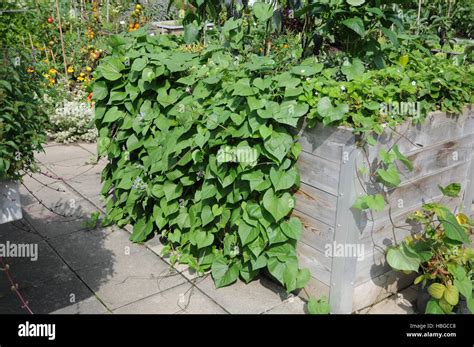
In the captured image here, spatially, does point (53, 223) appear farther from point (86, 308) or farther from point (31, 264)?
point (86, 308)

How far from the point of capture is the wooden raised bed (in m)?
2.59

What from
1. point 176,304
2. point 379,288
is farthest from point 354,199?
point 176,304

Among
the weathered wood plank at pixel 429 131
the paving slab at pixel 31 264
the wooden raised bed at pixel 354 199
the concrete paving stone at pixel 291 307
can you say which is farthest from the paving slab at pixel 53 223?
the weathered wood plank at pixel 429 131

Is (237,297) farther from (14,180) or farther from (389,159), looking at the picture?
(14,180)

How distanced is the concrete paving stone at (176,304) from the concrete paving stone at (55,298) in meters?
0.20

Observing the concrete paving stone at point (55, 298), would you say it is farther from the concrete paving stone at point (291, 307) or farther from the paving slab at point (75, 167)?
the paving slab at point (75, 167)

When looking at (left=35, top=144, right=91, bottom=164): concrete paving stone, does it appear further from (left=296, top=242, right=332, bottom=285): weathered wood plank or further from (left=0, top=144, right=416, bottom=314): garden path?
Answer: (left=296, top=242, right=332, bottom=285): weathered wood plank

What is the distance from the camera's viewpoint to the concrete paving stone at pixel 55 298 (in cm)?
281

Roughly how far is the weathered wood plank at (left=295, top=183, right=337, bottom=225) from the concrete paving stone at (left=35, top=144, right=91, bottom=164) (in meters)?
3.17

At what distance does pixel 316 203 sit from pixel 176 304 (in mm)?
959

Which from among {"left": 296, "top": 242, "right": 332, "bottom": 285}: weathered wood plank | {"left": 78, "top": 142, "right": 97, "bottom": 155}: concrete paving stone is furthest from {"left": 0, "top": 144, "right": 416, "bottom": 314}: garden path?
{"left": 78, "top": 142, "right": 97, "bottom": 155}: concrete paving stone

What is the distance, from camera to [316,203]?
108 inches
